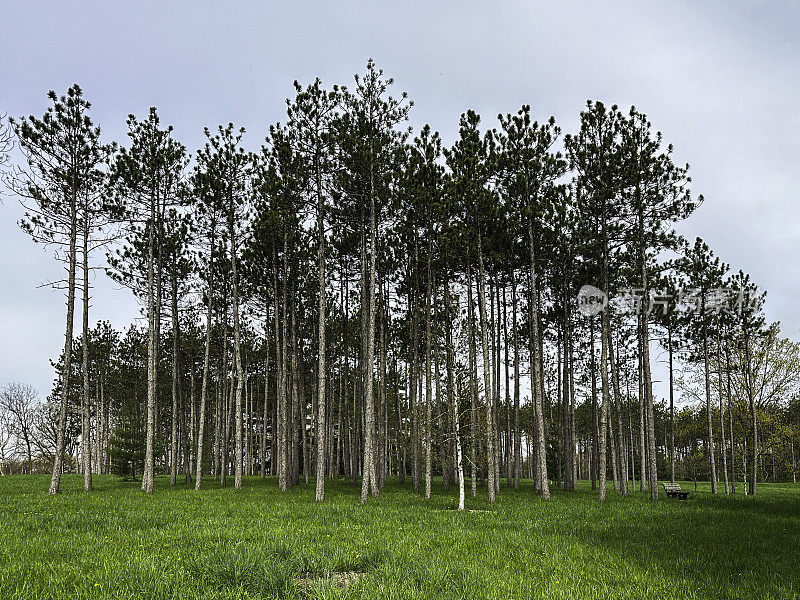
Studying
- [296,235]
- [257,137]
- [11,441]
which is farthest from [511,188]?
[11,441]

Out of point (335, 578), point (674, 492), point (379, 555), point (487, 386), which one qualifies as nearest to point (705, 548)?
point (379, 555)

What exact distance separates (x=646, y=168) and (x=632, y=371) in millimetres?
17276

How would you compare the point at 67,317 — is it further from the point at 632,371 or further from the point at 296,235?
the point at 632,371

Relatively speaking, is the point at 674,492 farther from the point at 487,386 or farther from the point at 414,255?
the point at 414,255

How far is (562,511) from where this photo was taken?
17250 millimetres

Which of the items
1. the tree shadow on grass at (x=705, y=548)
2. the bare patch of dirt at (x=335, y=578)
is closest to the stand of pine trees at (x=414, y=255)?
the tree shadow on grass at (x=705, y=548)

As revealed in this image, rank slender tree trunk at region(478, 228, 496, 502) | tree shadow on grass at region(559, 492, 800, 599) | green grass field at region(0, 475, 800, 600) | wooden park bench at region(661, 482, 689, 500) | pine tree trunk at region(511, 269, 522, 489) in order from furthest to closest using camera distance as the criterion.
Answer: pine tree trunk at region(511, 269, 522, 489), wooden park bench at region(661, 482, 689, 500), slender tree trunk at region(478, 228, 496, 502), tree shadow on grass at region(559, 492, 800, 599), green grass field at region(0, 475, 800, 600)

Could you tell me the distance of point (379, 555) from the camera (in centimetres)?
866

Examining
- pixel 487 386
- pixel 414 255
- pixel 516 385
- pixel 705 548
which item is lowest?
pixel 705 548

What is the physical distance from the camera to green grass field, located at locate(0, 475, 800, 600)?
22.5 ft

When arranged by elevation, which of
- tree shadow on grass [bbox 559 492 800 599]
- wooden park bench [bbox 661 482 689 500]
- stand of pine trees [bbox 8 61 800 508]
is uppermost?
stand of pine trees [bbox 8 61 800 508]

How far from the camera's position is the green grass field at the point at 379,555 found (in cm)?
687

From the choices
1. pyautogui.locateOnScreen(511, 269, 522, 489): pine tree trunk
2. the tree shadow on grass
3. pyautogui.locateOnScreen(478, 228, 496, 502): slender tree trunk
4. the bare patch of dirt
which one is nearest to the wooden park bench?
the tree shadow on grass

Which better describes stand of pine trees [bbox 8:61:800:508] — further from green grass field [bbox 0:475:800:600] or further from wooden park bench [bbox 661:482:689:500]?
green grass field [bbox 0:475:800:600]
